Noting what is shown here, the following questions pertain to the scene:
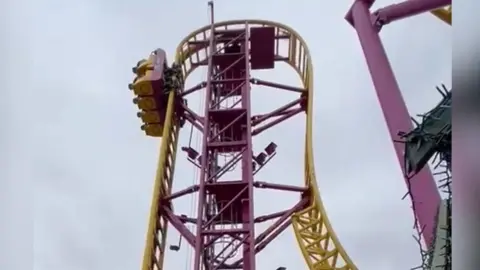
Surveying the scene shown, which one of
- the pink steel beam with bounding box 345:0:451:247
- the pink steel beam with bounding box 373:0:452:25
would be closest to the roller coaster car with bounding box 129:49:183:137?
the pink steel beam with bounding box 345:0:451:247

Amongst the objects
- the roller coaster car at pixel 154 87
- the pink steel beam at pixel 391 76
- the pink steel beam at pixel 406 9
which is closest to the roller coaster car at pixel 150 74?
the roller coaster car at pixel 154 87

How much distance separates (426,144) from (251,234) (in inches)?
296

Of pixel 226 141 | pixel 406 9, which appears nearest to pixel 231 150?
pixel 226 141

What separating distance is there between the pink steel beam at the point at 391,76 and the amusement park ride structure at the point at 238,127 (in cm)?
2

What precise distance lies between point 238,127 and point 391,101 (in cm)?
461

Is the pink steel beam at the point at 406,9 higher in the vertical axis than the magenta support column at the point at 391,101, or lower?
higher

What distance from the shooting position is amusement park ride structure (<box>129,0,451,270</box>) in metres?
16.1

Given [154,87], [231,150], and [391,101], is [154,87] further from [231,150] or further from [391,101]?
[391,101]

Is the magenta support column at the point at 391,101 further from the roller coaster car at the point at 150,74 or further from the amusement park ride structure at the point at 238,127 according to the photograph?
the roller coaster car at the point at 150,74

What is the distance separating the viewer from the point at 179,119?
20.3m

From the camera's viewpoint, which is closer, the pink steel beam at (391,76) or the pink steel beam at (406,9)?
the pink steel beam at (391,76)

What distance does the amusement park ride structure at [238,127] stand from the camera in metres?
16.1

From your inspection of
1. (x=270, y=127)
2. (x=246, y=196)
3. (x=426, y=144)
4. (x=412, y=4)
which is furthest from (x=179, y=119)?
(x=426, y=144)

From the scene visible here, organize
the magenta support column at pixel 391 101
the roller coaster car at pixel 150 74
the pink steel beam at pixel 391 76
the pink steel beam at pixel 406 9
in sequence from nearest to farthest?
the magenta support column at pixel 391 101 < the pink steel beam at pixel 391 76 < the pink steel beam at pixel 406 9 < the roller coaster car at pixel 150 74
